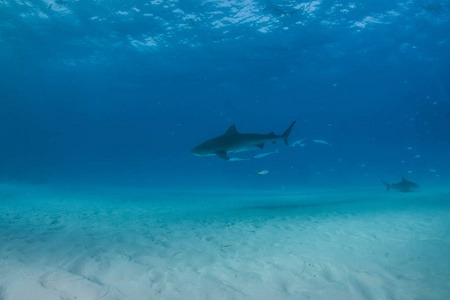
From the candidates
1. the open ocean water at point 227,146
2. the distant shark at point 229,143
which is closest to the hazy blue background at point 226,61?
the open ocean water at point 227,146

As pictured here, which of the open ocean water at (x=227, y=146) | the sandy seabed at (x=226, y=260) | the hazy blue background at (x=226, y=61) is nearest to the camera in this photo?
the sandy seabed at (x=226, y=260)

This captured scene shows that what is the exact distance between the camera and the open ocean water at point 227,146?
4.14 meters

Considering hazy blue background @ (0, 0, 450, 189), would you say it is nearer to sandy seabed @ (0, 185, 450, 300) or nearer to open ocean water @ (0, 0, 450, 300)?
open ocean water @ (0, 0, 450, 300)

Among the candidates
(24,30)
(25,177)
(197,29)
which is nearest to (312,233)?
(197,29)

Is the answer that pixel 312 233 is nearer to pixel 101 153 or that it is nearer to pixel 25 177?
pixel 25 177

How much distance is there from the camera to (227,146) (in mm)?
9172

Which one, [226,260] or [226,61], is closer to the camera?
[226,260]

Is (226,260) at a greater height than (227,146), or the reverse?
(227,146)

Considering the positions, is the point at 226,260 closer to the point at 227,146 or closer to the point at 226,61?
the point at 227,146

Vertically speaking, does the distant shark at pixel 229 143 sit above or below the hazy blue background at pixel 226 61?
below

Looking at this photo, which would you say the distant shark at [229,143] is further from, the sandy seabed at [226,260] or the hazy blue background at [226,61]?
the hazy blue background at [226,61]

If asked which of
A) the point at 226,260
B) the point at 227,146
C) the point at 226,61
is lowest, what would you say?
the point at 226,260

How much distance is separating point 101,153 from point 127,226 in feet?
536

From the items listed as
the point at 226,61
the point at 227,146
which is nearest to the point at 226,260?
the point at 227,146
